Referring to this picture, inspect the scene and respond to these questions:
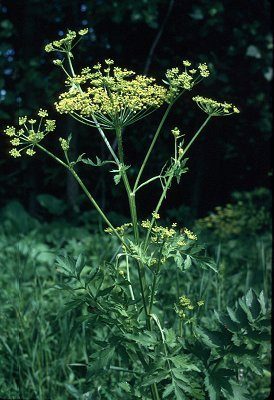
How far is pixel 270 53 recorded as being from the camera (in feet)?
17.3

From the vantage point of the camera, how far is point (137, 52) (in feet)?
17.6

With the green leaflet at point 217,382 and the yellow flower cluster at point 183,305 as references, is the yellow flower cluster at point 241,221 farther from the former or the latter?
the green leaflet at point 217,382

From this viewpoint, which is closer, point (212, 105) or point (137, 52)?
point (212, 105)

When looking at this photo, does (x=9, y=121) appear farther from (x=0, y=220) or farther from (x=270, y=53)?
(x=270, y=53)

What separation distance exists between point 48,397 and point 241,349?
105 cm

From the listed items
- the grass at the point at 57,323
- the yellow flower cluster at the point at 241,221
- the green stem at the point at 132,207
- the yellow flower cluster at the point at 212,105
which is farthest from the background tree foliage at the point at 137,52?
the green stem at the point at 132,207

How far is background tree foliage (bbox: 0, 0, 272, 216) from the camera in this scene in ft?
16.8

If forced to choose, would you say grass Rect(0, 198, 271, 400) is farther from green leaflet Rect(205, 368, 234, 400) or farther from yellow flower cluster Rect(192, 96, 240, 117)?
yellow flower cluster Rect(192, 96, 240, 117)

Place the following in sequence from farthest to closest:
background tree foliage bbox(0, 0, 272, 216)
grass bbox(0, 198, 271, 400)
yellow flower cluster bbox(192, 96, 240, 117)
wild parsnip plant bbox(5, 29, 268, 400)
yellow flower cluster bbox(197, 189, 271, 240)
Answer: background tree foliage bbox(0, 0, 272, 216) → yellow flower cluster bbox(197, 189, 271, 240) → grass bbox(0, 198, 271, 400) → yellow flower cluster bbox(192, 96, 240, 117) → wild parsnip plant bbox(5, 29, 268, 400)

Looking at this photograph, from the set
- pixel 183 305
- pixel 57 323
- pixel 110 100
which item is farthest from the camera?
pixel 57 323

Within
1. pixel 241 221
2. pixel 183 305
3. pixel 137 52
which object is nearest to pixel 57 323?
pixel 183 305

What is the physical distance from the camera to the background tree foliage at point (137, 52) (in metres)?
5.11

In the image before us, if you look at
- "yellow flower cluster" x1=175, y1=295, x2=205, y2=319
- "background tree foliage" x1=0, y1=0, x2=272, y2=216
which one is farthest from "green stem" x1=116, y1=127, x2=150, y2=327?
"background tree foliage" x1=0, y1=0, x2=272, y2=216

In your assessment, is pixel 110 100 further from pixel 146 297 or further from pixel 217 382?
pixel 217 382
